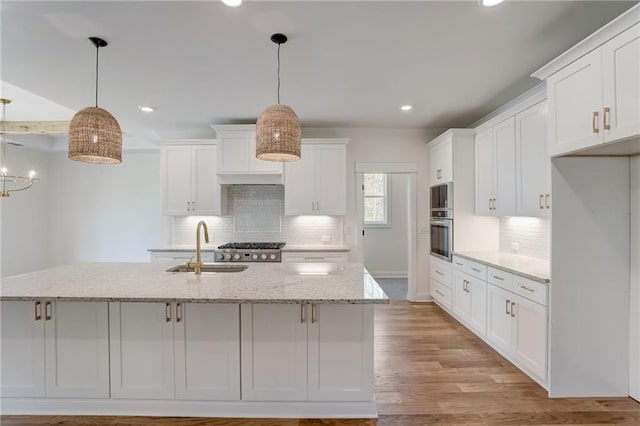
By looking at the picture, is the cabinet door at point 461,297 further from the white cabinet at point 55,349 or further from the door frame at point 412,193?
the white cabinet at point 55,349

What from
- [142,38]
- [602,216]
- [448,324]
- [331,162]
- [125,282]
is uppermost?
[142,38]

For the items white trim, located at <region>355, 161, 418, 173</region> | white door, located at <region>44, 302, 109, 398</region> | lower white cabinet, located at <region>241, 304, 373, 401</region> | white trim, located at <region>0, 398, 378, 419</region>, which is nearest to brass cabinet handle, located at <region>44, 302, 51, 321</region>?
white door, located at <region>44, 302, 109, 398</region>

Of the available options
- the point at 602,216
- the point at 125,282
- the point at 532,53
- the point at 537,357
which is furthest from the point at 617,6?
the point at 125,282

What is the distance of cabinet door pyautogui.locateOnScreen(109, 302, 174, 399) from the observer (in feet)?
6.93

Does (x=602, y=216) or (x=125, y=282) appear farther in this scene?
(x=602, y=216)

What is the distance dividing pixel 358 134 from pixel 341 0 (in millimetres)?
2998

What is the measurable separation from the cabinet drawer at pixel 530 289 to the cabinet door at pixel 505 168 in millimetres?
850

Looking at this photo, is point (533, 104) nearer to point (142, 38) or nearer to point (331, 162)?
point (331, 162)

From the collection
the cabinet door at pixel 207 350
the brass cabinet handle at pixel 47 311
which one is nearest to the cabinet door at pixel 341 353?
the cabinet door at pixel 207 350

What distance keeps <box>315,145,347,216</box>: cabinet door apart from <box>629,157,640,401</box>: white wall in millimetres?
2919

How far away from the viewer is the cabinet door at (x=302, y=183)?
4441 mm

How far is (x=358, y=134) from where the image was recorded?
4.89 m

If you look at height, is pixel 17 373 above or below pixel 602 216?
below

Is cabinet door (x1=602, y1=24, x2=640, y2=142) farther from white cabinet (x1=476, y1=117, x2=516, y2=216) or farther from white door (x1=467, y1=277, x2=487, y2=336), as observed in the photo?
white door (x1=467, y1=277, x2=487, y2=336)
